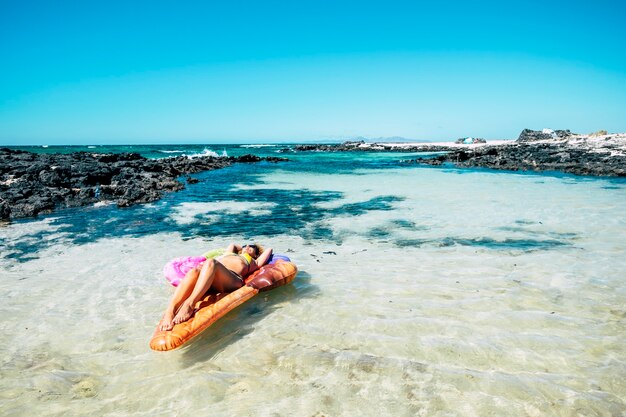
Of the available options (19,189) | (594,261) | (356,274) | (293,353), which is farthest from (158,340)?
(19,189)

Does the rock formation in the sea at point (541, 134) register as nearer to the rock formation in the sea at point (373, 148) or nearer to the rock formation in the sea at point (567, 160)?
the rock formation in the sea at point (373, 148)

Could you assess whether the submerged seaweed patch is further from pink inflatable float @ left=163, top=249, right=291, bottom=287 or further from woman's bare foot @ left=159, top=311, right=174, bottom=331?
woman's bare foot @ left=159, top=311, right=174, bottom=331

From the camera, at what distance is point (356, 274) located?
684cm

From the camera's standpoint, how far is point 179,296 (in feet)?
15.4

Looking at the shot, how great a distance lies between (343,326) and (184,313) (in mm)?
2124

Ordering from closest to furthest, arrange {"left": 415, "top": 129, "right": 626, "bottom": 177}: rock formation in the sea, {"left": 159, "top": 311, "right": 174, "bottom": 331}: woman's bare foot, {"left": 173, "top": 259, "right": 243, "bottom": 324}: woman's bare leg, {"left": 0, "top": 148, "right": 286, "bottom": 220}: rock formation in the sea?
{"left": 159, "top": 311, "right": 174, "bottom": 331}: woman's bare foot → {"left": 173, "top": 259, "right": 243, "bottom": 324}: woman's bare leg → {"left": 0, "top": 148, "right": 286, "bottom": 220}: rock formation in the sea → {"left": 415, "top": 129, "right": 626, "bottom": 177}: rock formation in the sea

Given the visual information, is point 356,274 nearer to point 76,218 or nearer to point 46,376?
point 46,376

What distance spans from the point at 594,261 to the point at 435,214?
5.39 m

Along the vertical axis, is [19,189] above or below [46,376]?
above

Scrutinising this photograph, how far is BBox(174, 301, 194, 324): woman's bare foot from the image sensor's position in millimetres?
4414

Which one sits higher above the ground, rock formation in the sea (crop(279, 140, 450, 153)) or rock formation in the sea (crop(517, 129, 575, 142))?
rock formation in the sea (crop(517, 129, 575, 142))

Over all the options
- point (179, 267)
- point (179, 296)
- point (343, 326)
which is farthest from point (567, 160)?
point (179, 296)

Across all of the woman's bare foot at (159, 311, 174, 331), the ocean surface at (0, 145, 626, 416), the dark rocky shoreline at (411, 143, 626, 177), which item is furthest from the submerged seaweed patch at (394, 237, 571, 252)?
the dark rocky shoreline at (411, 143, 626, 177)

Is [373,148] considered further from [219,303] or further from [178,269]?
[219,303]
